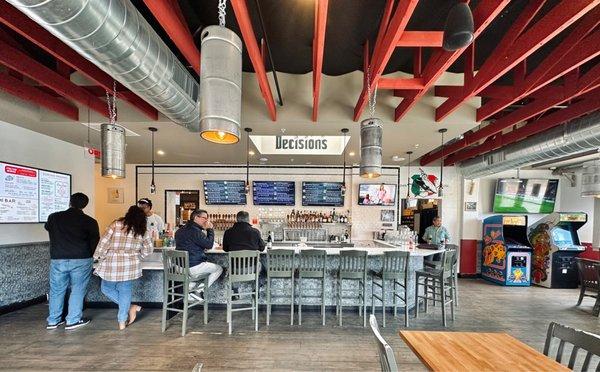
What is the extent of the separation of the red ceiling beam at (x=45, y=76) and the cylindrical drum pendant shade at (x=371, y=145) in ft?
12.1

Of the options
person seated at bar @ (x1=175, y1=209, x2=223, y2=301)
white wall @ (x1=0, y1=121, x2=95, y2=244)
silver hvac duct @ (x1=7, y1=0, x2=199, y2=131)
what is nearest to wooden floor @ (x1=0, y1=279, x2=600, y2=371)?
person seated at bar @ (x1=175, y1=209, x2=223, y2=301)

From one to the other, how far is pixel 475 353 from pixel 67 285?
192 inches

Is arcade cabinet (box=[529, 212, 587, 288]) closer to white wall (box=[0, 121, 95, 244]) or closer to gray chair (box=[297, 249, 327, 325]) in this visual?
gray chair (box=[297, 249, 327, 325])

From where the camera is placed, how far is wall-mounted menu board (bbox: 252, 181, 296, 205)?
7.79 m

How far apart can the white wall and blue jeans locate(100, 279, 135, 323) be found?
7.23ft

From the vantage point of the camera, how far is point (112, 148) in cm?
353

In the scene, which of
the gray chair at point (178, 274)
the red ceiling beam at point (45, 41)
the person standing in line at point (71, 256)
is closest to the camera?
the red ceiling beam at point (45, 41)

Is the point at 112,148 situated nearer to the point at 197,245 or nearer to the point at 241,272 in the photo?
the point at 197,245

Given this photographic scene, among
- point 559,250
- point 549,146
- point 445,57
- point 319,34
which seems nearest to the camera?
point 319,34

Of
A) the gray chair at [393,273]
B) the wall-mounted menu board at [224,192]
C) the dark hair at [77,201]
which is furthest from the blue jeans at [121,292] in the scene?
the wall-mounted menu board at [224,192]

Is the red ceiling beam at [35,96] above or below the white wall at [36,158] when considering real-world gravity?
above

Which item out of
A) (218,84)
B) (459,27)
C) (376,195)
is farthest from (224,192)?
(459,27)

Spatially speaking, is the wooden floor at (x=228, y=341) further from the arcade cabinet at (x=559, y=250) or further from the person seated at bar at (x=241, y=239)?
the arcade cabinet at (x=559, y=250)

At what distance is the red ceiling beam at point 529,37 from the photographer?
1.89 m
